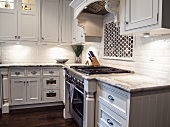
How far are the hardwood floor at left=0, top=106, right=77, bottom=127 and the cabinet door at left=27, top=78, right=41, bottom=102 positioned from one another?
0.75 feet

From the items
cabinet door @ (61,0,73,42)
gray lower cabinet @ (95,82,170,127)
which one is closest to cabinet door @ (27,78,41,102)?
cabinet door @ (61,0,73,42)

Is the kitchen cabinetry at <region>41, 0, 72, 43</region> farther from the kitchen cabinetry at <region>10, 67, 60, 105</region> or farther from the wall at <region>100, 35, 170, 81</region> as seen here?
the wall at <region>100, 35, 170, 81</region>

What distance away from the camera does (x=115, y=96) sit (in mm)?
1439

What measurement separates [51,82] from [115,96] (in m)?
2.39

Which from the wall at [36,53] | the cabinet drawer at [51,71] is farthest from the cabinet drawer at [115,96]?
the cabinet drawer at [51,71]

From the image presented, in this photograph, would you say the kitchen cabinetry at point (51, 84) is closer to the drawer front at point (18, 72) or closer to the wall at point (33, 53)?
the drawer front at point (18, 72)

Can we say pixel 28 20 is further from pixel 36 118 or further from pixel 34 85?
pixel 36 118

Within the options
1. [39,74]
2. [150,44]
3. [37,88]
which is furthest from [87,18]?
[37,88]

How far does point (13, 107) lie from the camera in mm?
3406

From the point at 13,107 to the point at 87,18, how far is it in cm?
239

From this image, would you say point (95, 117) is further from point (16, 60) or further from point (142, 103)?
point (16, 60)

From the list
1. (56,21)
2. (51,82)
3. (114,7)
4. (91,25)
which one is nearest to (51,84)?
(51,82)

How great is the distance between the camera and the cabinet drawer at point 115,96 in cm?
Result: 130

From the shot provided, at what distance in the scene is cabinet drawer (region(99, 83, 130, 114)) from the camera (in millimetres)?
1303
